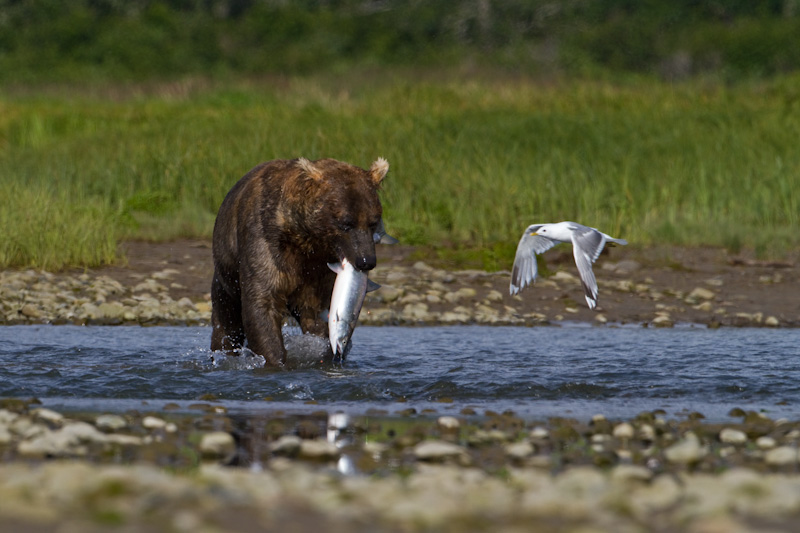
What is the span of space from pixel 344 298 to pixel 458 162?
698 cm

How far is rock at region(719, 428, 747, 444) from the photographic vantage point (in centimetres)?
423

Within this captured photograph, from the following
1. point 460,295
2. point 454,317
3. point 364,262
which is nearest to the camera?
point 364,262

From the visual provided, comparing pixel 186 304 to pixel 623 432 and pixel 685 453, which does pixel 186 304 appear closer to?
pixel 623 432

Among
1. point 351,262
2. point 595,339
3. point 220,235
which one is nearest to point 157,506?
point 351,262

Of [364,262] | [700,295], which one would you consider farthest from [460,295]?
[364,262]

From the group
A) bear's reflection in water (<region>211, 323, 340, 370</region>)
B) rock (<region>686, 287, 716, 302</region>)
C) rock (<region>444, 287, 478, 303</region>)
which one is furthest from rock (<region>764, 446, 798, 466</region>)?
rock (<region>686, 287, 716, 302</region>)

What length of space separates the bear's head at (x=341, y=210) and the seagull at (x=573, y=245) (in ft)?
2.75

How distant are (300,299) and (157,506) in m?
3.48

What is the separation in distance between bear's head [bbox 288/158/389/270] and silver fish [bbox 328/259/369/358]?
2.3 inches

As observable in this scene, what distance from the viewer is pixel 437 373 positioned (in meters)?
6.26

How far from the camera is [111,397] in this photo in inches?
218

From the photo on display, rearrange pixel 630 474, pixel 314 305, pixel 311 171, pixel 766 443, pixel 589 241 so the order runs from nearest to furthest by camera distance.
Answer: pixel 630 474, pixel 766 443, pixel 311 171, pixel 589 241, pixel 314 305

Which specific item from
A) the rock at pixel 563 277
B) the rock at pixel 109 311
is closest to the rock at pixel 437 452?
the rock at pixel 109 311

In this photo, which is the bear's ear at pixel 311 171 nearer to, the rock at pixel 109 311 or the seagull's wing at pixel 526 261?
the seagull's wing at pixel 526 261
